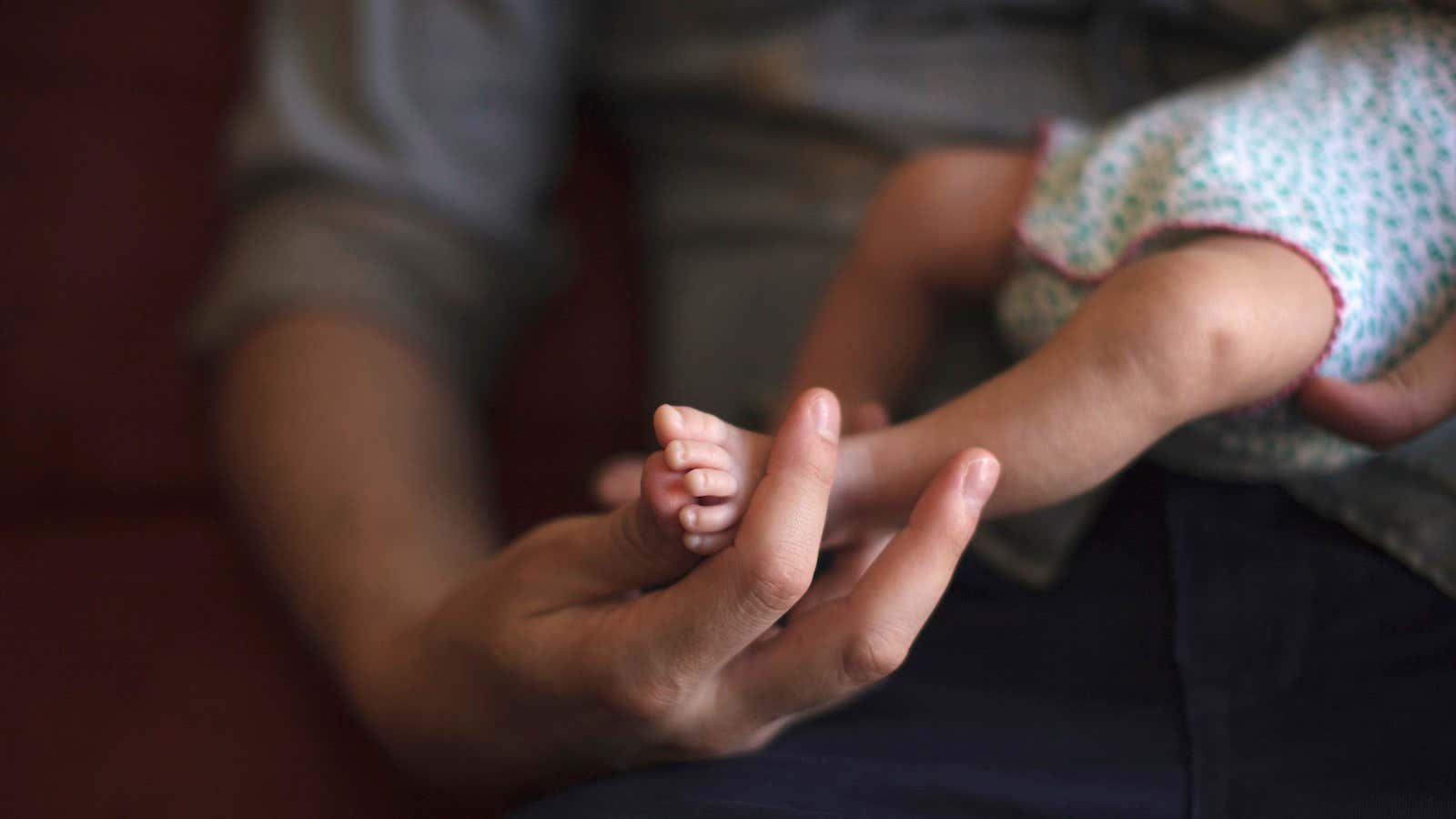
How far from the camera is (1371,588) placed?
521mm

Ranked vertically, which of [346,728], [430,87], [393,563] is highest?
[430,87]

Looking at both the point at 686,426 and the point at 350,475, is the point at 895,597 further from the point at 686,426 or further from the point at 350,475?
the point at 350,475

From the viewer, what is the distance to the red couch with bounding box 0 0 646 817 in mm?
695

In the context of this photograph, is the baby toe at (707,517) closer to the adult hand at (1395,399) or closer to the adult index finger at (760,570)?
the adult index finger at (760,570)

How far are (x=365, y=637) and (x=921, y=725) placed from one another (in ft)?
1.04

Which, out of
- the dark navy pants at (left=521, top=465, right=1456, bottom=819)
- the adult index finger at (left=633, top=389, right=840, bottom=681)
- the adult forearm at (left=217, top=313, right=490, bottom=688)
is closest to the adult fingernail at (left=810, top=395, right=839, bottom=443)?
the adult index finger at (left=633, top=389, right=840, bottom=681)

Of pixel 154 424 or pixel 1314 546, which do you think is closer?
pixel 1314 546

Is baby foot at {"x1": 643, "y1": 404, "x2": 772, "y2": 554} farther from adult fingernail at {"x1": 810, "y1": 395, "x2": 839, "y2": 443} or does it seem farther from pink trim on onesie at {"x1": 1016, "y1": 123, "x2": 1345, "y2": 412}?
pink trim on onesie at {"x1": 1016, "y1": 123, "x2": 1345, "y2": 412}

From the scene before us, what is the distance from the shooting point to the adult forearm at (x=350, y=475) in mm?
645

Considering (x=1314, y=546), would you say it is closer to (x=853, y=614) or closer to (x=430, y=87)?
(x=853, y=614)

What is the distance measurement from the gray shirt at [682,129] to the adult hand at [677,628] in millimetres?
297

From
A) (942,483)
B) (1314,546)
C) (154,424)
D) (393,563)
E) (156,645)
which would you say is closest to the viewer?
(942,483)

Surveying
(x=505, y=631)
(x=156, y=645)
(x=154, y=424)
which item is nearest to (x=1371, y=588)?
(x=505, y=631)

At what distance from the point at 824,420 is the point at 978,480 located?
68 mm
